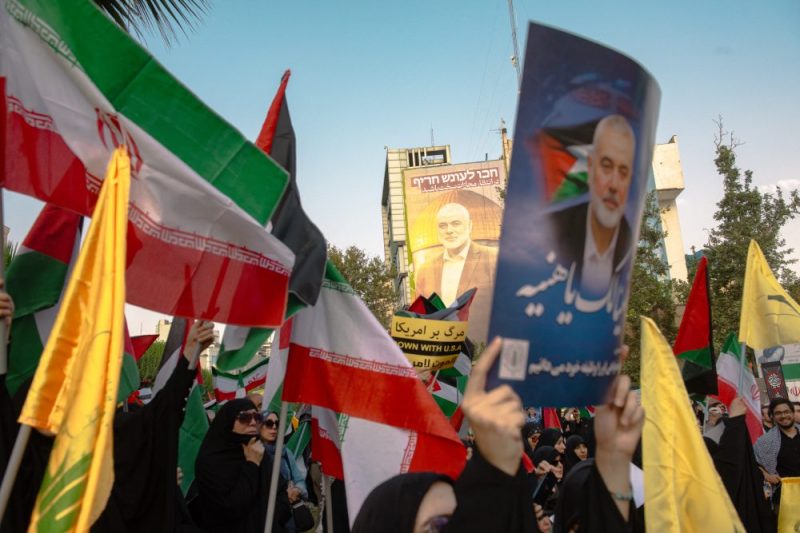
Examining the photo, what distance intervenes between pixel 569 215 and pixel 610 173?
0.57ft

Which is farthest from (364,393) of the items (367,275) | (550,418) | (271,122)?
(367,275)

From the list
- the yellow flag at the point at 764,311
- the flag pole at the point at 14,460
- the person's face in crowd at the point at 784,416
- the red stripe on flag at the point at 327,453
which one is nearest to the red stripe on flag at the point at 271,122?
the red stripe on flag at the point at 327,453

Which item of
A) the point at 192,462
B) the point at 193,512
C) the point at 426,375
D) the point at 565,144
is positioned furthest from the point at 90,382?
the point at 426,375

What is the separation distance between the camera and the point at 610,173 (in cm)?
154

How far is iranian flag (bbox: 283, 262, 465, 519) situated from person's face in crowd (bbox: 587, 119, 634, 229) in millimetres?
1921

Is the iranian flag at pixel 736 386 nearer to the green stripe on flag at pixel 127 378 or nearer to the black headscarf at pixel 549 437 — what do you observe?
the black headscarf at pixel 549 437

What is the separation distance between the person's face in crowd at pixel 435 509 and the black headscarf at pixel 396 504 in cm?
1

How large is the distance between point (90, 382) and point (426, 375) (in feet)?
14.1

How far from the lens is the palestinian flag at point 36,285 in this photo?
3135mm

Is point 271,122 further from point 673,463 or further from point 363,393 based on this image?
point 673,463

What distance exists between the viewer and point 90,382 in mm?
1809

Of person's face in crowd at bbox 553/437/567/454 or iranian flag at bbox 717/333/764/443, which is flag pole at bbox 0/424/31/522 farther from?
person's face in crowd at bbox 553/437/567/454

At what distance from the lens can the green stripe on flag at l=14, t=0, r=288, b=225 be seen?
2494mm

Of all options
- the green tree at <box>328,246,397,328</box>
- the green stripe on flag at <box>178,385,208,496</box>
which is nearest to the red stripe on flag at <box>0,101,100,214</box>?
the green stripe on flag at <box>178,385,208,496</box>
